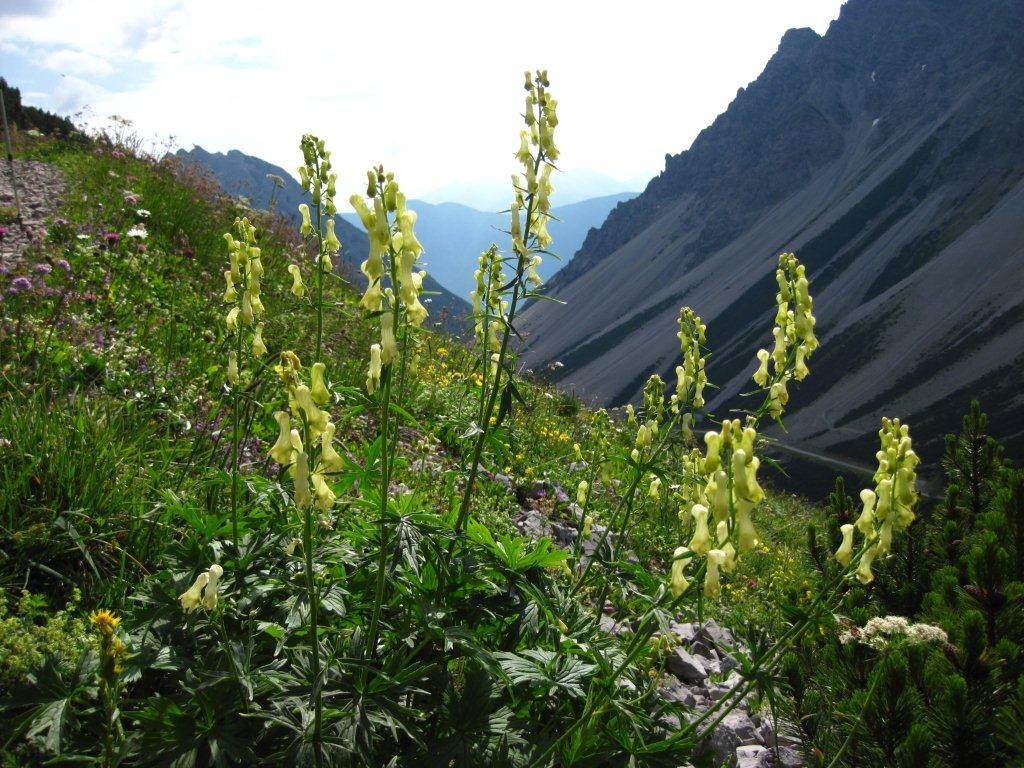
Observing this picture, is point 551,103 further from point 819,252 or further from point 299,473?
point 819,252

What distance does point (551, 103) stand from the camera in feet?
11.9

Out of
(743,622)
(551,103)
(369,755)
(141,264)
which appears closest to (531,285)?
(551,103)

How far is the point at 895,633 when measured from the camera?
3.13m

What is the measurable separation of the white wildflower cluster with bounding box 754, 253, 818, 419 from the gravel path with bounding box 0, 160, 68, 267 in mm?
6817

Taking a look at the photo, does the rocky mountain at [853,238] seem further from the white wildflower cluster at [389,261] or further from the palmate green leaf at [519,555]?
the white wildflower cluster at [389,261]

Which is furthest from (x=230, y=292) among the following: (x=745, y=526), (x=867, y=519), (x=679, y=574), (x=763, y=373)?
(x=763, y=373)

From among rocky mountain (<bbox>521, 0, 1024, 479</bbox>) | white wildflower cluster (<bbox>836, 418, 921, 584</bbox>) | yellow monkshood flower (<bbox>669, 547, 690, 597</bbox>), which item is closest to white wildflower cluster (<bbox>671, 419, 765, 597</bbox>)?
yellow monkshood flower (<bbox>669, 547, 690, 597</bbox>)

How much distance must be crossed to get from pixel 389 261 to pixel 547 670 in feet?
5.67

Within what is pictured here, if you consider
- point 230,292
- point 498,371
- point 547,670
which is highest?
point 230,292

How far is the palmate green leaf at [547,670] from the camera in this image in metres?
2.72

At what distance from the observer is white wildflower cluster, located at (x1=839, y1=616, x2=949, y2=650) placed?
116 inches

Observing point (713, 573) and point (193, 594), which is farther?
point (193, 594)

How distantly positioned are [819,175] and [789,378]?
552 feet

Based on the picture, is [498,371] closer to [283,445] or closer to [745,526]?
[283,445]
